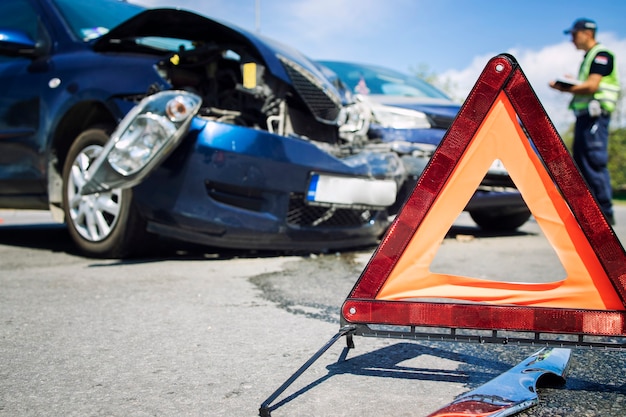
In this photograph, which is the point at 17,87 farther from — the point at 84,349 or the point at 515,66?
the point at 515,66

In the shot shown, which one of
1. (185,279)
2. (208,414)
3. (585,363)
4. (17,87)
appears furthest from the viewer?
(17,87)

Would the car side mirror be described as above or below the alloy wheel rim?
above

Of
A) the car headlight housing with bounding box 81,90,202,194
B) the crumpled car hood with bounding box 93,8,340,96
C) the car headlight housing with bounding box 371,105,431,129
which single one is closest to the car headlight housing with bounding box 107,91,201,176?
the car headlight housing with bounding box 81,90,202,194

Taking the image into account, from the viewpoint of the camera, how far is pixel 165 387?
1.97 metres

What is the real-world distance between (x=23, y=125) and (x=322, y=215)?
2.09 metres

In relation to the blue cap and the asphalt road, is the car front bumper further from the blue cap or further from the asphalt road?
the blue cap

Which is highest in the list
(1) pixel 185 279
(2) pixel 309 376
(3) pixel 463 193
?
(3) pixel 463 193

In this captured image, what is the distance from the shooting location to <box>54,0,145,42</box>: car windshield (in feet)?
15.8

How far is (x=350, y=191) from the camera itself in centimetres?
434

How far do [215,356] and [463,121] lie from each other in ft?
3.58

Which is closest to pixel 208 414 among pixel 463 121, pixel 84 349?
pixel 84 349

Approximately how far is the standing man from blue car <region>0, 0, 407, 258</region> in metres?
2.27

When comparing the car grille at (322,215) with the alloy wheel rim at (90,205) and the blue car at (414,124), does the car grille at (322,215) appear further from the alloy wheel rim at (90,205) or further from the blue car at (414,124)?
the alloy wheel rim at (90,205)

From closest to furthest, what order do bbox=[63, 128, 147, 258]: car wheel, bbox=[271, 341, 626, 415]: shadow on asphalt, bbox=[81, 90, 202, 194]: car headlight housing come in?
bbox=[271, 341, 626, 415]: shadow on asphalt < bbox=[81, 90, 202, 194]: car headlight housing < bbox=[63, 128, 147, 258]: car wheel
